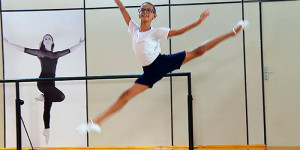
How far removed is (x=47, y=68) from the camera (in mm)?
4820

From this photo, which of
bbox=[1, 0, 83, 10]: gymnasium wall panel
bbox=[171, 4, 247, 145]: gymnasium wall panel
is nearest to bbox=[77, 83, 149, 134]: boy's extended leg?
bbox=[171, 4, 247, 145]: gymnasium wall panel

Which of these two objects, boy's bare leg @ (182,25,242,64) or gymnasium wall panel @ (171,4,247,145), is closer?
boy's bare leg @ (182,25,242,64)

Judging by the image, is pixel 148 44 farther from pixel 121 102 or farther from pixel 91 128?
pixel 91 128

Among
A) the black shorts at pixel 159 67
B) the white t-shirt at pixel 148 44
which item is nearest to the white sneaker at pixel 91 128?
the black shorts at pixel 159 67

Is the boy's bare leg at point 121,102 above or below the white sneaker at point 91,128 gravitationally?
above

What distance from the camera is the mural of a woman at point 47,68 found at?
4801mm

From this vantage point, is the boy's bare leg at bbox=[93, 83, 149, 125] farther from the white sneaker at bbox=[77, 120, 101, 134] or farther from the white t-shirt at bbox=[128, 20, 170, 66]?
the white t-shirt at bbox=[128, 20, 170, 66]

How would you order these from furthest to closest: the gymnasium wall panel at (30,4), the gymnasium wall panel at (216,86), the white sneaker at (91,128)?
the gymnasium wall panel at (30,4) < the gymnasium wall panel at (216,86) < the white sneaker at (91,128)

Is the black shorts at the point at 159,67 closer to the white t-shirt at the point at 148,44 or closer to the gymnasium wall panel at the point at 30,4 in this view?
the white t-shirt at the point at 148,44

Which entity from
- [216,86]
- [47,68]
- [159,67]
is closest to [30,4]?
[47,68]

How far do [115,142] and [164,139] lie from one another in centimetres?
76

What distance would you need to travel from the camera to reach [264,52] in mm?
4711

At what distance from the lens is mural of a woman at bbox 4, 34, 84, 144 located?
Result: 4.80 metres

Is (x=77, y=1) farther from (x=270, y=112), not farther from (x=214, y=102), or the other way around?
(x=270, y=112)
